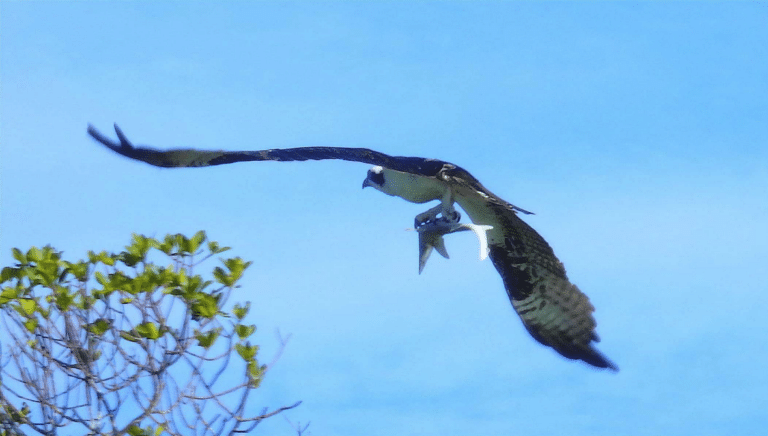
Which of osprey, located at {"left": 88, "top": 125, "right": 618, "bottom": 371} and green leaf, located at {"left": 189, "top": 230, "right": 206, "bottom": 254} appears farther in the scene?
osprey, located at {"left": 88, "top": 125, "right": 618, "bottom": 371}

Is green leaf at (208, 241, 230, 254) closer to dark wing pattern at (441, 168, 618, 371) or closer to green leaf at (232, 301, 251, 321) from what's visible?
green leaf at (232, 301, 251, 321)

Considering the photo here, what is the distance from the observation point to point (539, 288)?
8094mm

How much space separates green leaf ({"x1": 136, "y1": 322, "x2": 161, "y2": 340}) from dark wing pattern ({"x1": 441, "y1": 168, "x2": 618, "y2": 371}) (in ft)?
9.64

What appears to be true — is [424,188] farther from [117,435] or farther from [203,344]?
[117,435]

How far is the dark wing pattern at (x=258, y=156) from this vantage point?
20.7 feet

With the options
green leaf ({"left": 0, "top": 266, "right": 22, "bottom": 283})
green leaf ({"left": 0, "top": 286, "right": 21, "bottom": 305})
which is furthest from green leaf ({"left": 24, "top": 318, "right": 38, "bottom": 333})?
green leaf ({"left": 0, "top": 266, "right": 22, "bottom": 283})

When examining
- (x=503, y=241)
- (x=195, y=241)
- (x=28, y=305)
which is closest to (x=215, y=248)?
(x=195, y=241)

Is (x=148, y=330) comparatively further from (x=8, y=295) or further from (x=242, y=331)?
(x=8, y=295)

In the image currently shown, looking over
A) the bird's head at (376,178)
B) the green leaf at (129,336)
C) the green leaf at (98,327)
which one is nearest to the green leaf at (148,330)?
the green leaf at (129,336)

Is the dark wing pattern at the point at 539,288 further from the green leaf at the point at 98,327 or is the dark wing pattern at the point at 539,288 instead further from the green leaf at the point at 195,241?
the green leaf at the point at 98,327

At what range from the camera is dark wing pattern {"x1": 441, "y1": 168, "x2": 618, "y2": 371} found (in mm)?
7711

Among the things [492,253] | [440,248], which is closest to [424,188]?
[440,248]

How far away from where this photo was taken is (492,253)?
8.17m

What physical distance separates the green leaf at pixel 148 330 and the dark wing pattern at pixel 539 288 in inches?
116
